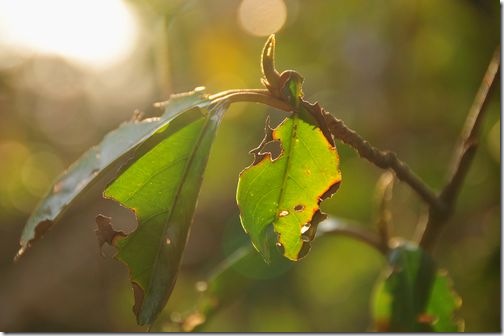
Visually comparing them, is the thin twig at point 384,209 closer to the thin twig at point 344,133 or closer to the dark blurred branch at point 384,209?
the dark blurred branch at point 384,209

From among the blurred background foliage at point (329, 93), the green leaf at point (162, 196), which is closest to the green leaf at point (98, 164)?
the green leaf at point (162, 196)

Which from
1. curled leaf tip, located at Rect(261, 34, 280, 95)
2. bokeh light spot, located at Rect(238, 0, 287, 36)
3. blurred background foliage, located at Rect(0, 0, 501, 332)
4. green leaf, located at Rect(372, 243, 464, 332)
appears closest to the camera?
curled leaf tip, located at Rect(261, 34, 280, 95)

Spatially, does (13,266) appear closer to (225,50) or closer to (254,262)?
(225,50)

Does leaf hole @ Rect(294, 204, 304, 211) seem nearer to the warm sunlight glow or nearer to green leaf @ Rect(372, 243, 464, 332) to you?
green leaf @ Rect(372, 243, 464, 332)

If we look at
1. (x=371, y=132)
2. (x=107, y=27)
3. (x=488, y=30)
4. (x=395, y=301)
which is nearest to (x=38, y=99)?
(x=107, y=27)

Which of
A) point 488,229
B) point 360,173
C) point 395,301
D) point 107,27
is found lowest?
point 488,229

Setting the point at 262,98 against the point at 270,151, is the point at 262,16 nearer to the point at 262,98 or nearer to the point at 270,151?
the point at 270,151

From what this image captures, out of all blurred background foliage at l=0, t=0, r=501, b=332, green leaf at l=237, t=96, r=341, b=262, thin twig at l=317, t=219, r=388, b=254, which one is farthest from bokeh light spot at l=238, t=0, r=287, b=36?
green leaf at l=237, t=96, r=341, b=262

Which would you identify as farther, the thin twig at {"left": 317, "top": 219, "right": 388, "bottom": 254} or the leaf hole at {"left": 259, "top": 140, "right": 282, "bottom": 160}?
the thin twig at {"left": 317, "top": 219, "right": 388, "bottom": 254}

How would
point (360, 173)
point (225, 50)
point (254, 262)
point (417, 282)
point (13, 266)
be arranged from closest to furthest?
point (417, 282) < point (254, 262) < point (360, 173) < point (225, 50) < point (13, 266)
